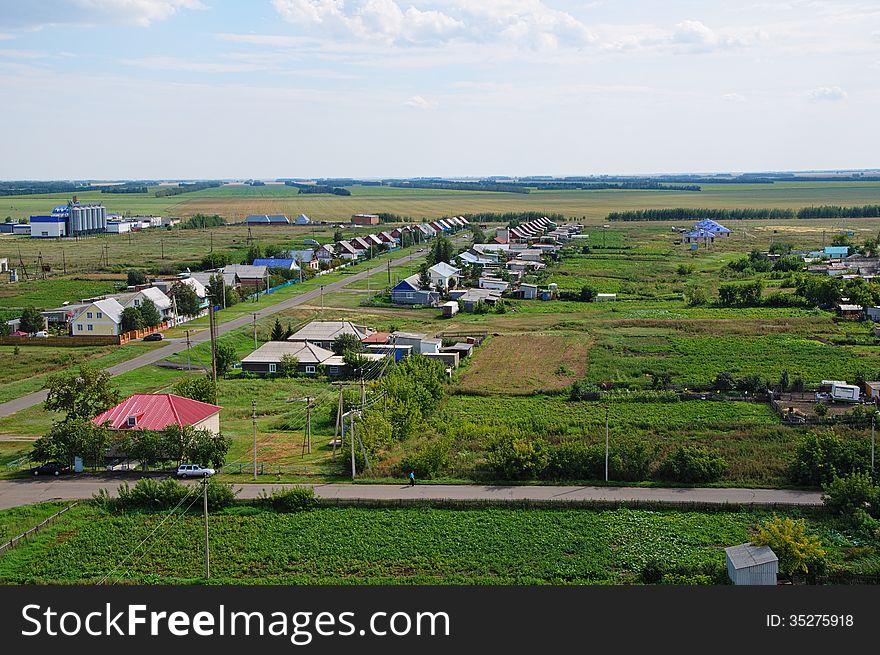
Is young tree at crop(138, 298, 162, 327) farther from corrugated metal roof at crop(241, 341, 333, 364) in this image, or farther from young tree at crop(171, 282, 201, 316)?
corrugated metal roof at crop(241, 341, 333, 364)

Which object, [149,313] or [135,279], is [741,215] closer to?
[135,279]

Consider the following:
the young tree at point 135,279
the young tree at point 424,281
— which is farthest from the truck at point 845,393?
the young tree at point 135,279

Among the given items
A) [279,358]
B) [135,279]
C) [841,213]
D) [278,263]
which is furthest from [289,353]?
[841,213]

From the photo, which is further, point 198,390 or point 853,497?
point 198,390

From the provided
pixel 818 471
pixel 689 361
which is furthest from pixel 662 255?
pixel 818 471

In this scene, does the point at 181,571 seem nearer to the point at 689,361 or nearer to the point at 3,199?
the point at 689,361

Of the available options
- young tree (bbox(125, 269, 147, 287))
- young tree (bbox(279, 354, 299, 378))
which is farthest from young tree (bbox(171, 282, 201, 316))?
young tree (bbox(279, 354, 299, 378))
